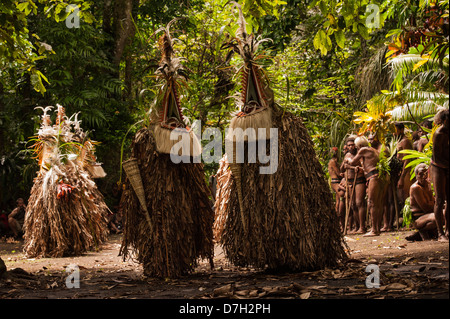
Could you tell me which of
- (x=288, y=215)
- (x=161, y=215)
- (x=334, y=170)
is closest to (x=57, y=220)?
(x=161, y=215)

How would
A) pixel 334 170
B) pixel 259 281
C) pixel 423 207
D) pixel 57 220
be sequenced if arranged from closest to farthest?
1. pixel 259 281
2. pixel 423 207
3. pixel 57 220
4. pixel 334 170

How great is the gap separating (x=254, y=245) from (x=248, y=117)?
4.10 ft

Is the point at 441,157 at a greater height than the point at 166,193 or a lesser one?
greater

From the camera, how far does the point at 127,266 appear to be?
6.92 m

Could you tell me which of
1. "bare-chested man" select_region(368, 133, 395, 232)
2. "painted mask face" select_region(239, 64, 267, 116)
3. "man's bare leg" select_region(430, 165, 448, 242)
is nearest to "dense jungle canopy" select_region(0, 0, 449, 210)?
"bare-chested man" select_region(368, 133, 395, 232)

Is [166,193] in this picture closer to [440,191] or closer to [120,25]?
[440,191]

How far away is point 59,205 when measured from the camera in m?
8.56

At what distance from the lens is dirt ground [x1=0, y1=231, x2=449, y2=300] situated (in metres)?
3.67

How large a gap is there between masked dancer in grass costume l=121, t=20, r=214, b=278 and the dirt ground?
0.27 m

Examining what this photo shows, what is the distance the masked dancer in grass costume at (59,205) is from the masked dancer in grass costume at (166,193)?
3283 mm

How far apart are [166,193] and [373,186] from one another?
532cm

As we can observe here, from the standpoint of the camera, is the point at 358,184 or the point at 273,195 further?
the point at 358,184

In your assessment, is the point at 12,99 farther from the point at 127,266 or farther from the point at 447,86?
the point at 447,86
